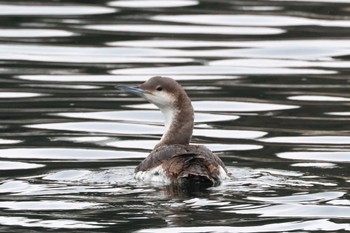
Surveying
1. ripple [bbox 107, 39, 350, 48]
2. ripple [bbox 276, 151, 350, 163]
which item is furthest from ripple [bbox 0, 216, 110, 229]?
ripple [bbox 107, 39, 350, 48]

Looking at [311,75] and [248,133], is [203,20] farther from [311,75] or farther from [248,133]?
[248,133]

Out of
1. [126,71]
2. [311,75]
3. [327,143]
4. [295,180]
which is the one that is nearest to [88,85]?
[126,71]

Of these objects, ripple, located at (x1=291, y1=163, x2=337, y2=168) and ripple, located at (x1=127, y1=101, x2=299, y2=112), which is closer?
ripple, located at (x1=291, y1=163, x2=337, y2=168)

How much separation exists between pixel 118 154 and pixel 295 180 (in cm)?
254

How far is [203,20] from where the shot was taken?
24562 millimetres

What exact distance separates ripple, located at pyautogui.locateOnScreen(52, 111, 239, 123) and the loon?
2.51 meters

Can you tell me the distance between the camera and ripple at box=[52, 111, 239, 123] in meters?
18.2

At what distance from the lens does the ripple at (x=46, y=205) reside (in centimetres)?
1303

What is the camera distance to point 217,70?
69.4 feet

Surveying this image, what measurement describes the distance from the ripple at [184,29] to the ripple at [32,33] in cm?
53

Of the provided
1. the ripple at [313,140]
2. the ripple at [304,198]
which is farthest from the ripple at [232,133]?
the ripple at [304,198]

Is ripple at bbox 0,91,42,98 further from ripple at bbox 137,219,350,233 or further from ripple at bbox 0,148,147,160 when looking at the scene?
ripple at bbox 137,219,350,233

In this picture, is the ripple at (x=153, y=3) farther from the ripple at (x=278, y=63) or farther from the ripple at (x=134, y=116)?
the ripple at (x=134, y=116)

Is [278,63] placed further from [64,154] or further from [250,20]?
[64,154]
